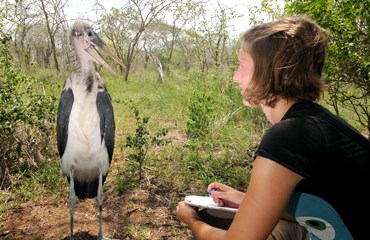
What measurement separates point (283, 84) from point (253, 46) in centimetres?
16

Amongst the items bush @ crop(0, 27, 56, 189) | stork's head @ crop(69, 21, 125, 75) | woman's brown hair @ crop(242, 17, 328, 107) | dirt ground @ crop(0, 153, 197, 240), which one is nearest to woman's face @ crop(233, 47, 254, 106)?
woman's brown hair @ crop(242, 17, 328, 107)

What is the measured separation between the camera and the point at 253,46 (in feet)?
3.88

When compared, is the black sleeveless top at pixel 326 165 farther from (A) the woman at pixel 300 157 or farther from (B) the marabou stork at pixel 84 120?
(B) the marabou stork at pixel 84 120

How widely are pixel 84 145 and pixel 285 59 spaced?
5.84 feet

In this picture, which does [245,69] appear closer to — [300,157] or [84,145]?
[300,157]

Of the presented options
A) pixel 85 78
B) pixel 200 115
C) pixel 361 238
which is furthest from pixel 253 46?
pixel 200 115

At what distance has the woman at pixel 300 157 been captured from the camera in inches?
38.5

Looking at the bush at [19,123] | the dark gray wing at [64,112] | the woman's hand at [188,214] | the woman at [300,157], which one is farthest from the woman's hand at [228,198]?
the bush at [19,123]

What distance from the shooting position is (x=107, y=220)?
9.34 feet

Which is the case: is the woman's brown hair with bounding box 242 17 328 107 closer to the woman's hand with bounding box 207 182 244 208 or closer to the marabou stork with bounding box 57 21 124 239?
the woman's hand with bounding box 207 182 244 208

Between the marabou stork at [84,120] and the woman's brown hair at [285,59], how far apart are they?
1.50 m

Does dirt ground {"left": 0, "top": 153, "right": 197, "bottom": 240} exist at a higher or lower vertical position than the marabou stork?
lower

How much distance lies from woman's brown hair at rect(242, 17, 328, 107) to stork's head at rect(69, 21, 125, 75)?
162 cm

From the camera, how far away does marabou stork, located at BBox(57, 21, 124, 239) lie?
2.43 m
